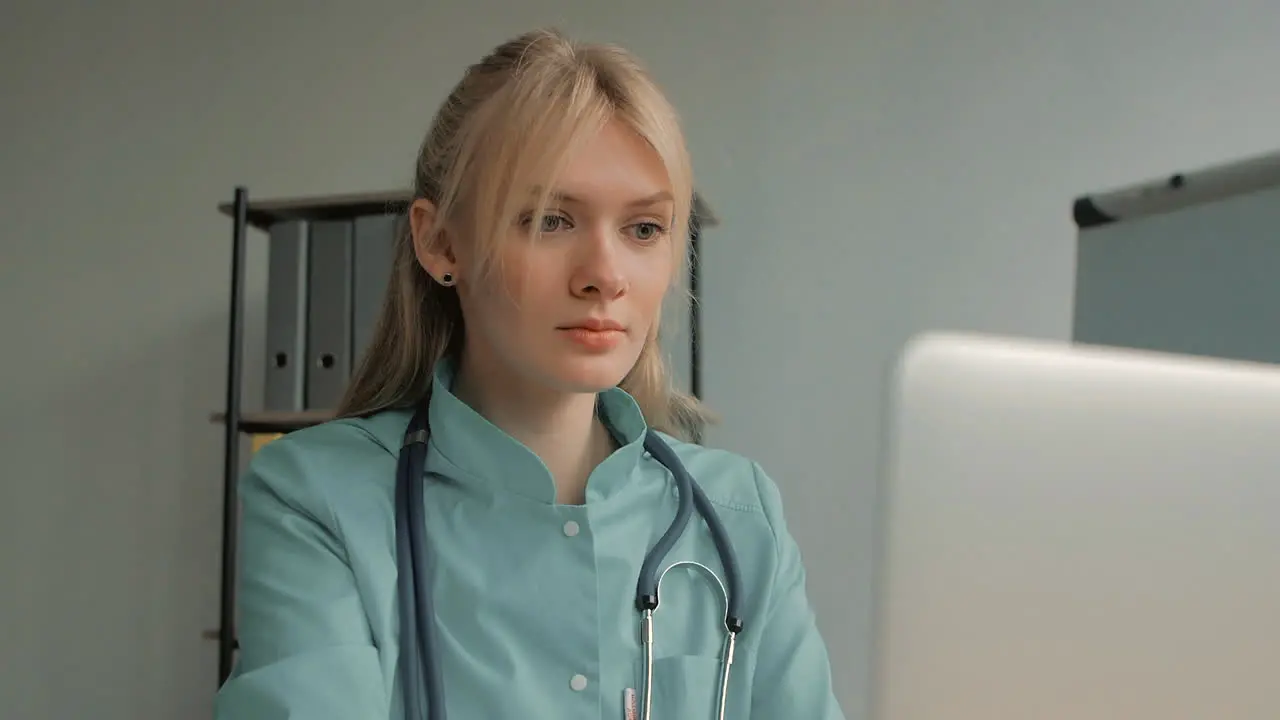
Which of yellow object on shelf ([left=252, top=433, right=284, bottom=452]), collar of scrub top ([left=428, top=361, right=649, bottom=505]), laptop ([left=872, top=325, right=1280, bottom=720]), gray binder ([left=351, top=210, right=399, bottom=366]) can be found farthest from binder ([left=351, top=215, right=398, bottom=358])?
laptop ([left=872, top=325, right=1280, bottom=720])

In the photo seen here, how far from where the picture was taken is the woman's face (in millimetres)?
787

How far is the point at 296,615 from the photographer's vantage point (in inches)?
28.5

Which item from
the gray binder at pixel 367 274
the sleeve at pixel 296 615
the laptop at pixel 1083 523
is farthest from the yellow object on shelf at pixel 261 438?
the laptop at pixel 1083 523

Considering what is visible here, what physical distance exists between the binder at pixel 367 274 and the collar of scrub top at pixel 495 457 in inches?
30.7

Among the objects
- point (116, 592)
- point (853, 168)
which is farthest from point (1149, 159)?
point (116, 592)

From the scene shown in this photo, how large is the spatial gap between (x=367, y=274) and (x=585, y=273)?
93 centimetres

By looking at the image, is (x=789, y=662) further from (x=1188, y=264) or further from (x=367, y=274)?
(x=367, y=274)

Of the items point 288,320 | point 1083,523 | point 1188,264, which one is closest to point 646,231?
point 1083,523

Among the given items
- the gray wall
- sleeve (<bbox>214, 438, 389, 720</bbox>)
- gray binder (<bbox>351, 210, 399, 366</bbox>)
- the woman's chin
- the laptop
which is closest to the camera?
the laptop

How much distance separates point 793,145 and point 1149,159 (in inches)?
25.9

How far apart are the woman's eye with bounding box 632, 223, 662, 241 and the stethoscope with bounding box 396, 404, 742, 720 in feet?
0.67

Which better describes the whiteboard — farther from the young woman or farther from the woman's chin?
the woman's chin

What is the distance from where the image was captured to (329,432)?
864 millimetres

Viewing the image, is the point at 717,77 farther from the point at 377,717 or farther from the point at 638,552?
the point at 377,717
